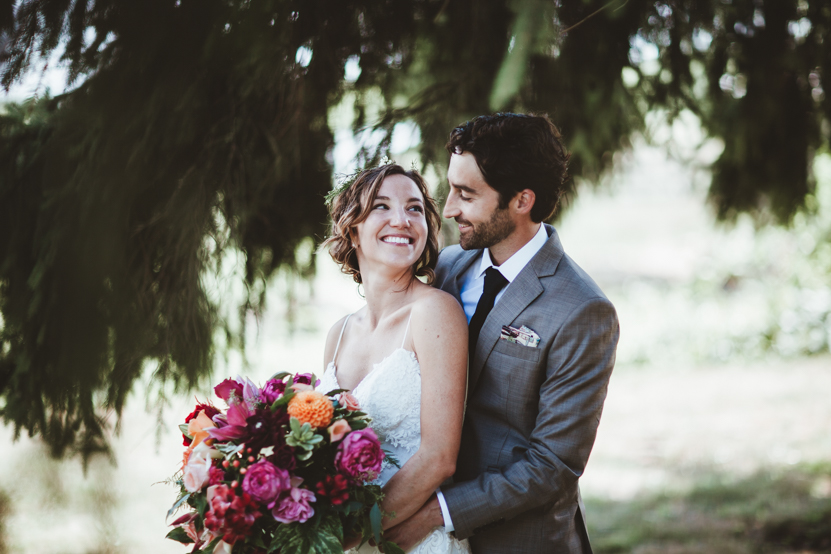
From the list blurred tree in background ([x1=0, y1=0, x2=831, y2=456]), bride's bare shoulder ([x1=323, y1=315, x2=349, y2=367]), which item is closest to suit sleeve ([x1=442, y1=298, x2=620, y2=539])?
bride's bare shoulder ([x1=323, y1=315, x2=349, y2=367])

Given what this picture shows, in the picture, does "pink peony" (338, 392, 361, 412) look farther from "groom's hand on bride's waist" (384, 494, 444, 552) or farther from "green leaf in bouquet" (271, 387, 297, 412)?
"groom's hand on bride's waist" (384, 494, 444, 552)

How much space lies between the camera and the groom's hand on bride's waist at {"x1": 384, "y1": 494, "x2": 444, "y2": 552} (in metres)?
2.12

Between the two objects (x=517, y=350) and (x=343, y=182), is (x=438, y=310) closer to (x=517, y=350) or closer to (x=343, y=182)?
(x=517, y=350)

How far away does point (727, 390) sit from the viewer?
25.8 ft

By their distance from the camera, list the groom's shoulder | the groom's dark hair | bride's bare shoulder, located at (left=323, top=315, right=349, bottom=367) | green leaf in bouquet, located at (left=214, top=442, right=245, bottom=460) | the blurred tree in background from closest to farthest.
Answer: green leaf in bouquet, located at (left=214, top=442, right=245, bottom=460), the blurred tree in background, the groom's dark hair, bride's bare shoulder, located at (left=323, top=315, right=349, bottom=367), the groom's shoulder

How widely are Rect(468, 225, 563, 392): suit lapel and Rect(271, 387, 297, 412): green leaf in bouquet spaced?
69cm

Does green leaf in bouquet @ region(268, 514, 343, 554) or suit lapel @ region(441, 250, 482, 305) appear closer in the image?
green leaf in bouquet @ region(268, 514, 343, 554)

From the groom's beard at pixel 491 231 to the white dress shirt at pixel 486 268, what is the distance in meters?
0.08

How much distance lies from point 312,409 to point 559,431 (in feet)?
2.59

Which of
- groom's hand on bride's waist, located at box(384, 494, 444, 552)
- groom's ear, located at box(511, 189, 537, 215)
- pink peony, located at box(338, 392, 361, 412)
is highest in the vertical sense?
groom's ear, located at box(511, 189, 537, 215)

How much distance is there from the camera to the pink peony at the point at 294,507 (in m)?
1.76

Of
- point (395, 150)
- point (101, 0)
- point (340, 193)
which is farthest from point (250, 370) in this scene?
point (101, 0)

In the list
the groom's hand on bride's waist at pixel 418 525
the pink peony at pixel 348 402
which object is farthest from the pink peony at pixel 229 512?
the groom's hand on bride's waist at pixel 418 525

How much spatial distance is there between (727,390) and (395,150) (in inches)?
258
